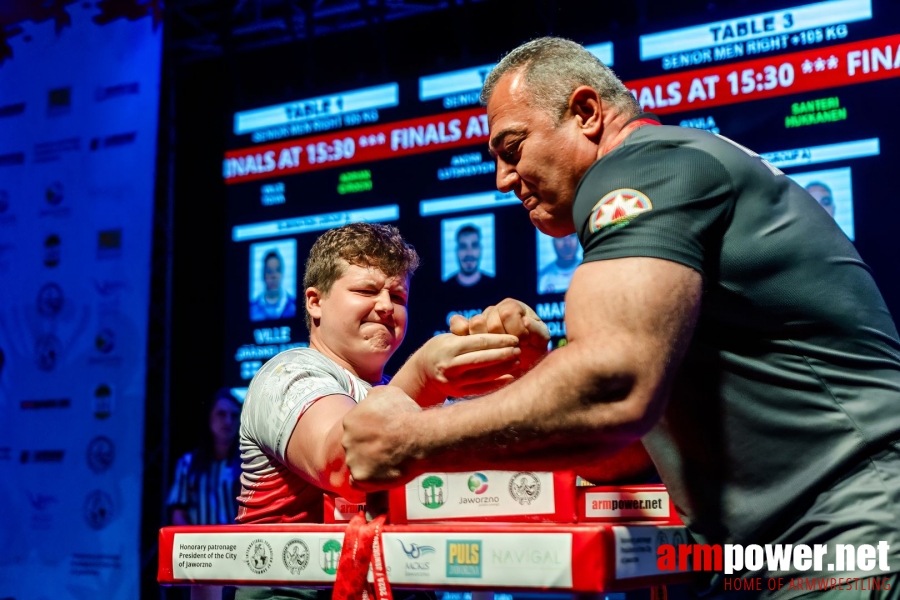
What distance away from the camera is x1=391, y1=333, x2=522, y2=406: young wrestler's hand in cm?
127

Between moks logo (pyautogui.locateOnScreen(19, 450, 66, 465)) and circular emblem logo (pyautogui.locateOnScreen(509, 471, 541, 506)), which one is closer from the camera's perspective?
circular emblem logo (pyautogui.locateOnScreen(509, 471, 541, 506))

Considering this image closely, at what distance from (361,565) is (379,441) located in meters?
0.19

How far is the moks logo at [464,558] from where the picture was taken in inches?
44.3

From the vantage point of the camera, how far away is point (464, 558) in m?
1.14

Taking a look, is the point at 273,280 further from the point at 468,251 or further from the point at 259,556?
the point at 259,556

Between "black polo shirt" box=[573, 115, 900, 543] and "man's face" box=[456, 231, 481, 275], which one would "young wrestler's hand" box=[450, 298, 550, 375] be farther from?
"man's face" box=[456, 231, 481, 275]

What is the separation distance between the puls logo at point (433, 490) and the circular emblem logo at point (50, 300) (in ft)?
18.0

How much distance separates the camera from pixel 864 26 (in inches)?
166

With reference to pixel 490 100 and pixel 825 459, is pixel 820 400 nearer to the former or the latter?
pixel 825 459

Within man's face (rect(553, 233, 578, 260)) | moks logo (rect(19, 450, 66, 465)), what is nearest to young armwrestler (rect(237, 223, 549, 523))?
man's face (rect(553, 233, 578, 260))

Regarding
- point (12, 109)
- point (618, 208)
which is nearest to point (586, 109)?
point (618, 208)

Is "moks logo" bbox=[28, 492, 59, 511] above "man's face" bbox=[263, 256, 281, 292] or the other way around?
the other way around

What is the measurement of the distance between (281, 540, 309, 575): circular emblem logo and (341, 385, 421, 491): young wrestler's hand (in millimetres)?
165

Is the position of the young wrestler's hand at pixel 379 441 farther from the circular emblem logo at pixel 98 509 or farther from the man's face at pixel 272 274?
the circular emblem logo at pixel 98 509
